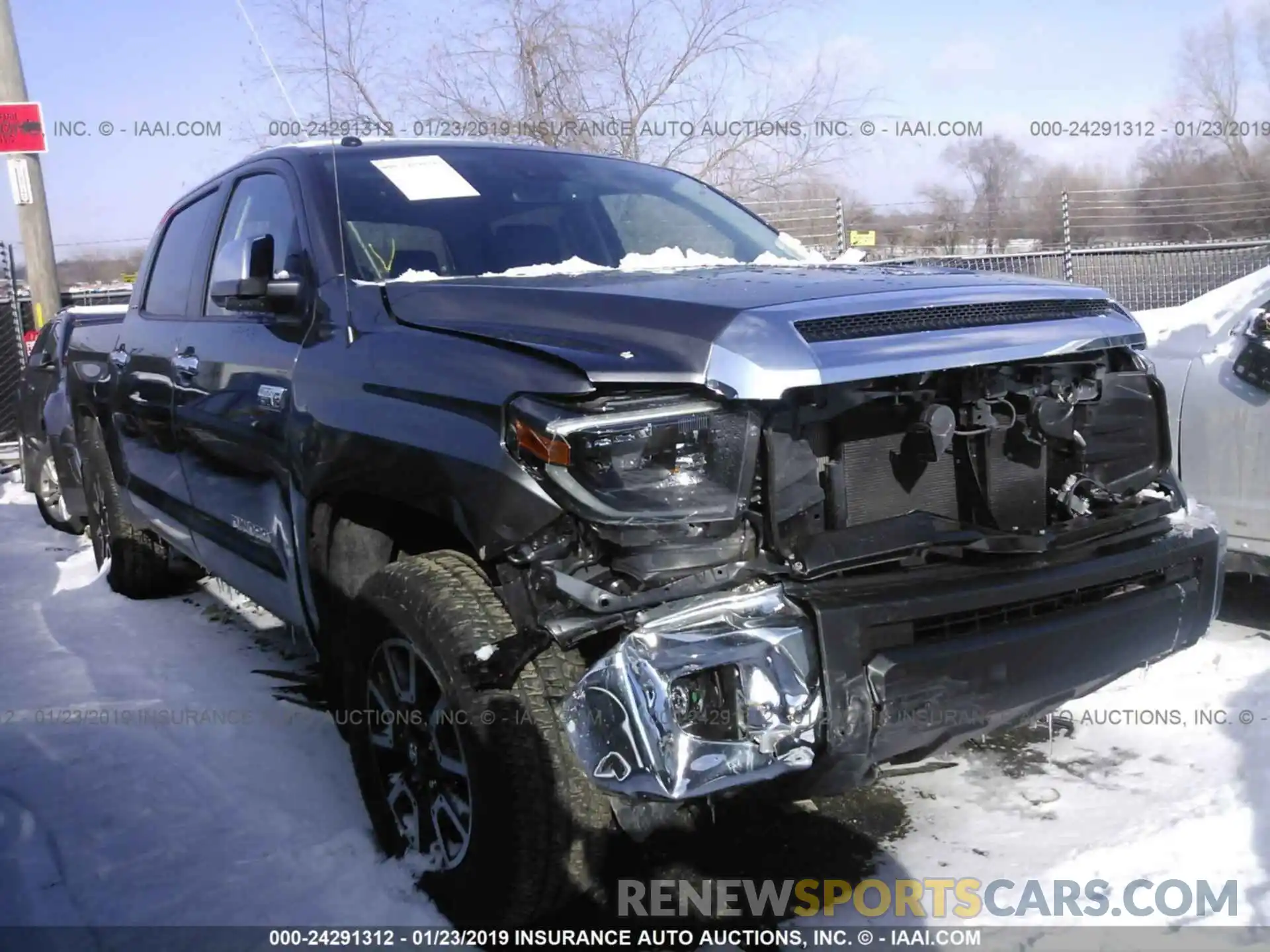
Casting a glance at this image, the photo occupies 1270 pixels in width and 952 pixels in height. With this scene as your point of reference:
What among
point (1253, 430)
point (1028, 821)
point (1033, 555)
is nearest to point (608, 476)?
point (1033, 555)

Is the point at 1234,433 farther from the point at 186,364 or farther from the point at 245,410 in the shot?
the point at 186,364

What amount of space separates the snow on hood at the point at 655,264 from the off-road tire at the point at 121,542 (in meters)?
2.97

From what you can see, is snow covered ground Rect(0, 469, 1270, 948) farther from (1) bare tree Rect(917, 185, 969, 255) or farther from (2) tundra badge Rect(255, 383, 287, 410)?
(1) bare tree Rect(917, 185, 969, 255)

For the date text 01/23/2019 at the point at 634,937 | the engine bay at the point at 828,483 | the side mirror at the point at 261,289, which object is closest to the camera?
the engine bay at the point at 828,483

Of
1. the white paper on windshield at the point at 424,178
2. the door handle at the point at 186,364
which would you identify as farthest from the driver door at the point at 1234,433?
the door handle at the point at 186,364

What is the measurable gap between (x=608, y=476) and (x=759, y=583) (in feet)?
1.26

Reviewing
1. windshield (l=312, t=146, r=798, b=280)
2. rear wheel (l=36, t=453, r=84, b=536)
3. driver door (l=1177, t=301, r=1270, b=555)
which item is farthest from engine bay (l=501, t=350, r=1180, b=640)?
rear wheel (l=36, t=453, r=84, b=536)

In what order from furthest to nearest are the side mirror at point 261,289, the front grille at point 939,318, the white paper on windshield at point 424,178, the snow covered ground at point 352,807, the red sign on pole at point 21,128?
the red sign on pole at point 21,128, the white paper on windshield at point 424,178, the side mirror at point 261,289, the snow covered ground at point 352,807, the front grille at point 939,318

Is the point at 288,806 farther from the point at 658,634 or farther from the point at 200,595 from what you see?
the point at 200,595

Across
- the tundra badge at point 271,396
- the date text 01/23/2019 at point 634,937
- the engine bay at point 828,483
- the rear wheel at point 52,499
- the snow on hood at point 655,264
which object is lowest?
the date text 01/23/2019 at point 634,937

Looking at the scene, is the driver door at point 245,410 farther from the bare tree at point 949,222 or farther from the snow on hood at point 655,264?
the bare tree at point 949,222

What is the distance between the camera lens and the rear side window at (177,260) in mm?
4289

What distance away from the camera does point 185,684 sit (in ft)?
14.2

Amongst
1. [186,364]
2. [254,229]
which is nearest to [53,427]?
[186,364]
